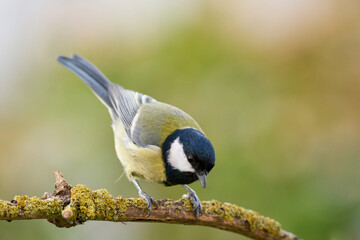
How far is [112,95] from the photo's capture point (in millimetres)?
2955

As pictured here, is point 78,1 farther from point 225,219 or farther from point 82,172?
point 225,219

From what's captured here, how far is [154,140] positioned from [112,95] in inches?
25.3

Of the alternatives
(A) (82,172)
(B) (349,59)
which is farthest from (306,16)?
(A) (82,172)

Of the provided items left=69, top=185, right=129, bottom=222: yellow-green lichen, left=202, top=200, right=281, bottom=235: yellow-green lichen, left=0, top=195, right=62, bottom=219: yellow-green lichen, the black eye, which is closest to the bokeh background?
left=202, top=200, right=281, bottom=235: yellow-green lichen

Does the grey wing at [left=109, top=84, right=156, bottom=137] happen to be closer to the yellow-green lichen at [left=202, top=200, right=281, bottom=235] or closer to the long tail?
the long tail

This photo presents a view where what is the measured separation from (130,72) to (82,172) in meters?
0.91

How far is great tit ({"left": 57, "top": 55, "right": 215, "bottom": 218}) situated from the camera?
2203mm

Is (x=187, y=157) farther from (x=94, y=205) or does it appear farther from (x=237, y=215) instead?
(x=94, y=205)

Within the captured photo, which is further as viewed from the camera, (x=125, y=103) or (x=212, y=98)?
(x=212, y=98)

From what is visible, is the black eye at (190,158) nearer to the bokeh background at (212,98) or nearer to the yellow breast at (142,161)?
the yellow breast at (142,161)

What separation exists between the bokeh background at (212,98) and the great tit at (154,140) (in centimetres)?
47

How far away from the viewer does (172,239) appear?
296cm

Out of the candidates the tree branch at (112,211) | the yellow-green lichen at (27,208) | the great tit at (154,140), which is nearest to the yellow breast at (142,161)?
the great tit at (154,140)

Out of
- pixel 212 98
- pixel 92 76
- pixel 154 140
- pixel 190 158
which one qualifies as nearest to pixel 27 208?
pixel 190 158
